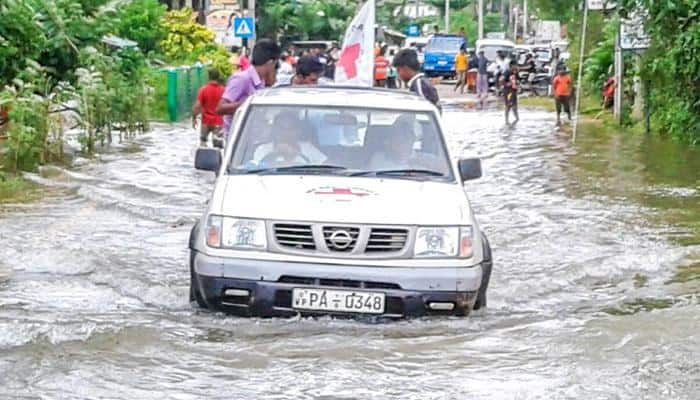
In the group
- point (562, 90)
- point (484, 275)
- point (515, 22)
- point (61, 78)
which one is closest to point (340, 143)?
point (484, 275)

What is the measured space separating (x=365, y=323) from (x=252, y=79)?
5.45 m

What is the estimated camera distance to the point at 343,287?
859 cm

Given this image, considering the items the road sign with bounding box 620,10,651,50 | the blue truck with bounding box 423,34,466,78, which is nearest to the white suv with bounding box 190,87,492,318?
the road sign with bounding box 620,10,651,50

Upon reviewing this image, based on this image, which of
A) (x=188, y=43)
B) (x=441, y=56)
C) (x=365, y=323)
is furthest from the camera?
(x=441, y=56)

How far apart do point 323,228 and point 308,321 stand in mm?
633

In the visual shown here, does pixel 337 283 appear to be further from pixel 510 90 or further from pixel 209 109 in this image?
pixel 510 90

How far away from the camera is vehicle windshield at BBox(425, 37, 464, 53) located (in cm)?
5578

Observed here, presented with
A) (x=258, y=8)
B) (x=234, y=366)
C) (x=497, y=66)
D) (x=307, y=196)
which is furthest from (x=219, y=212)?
(x=258, y=8)

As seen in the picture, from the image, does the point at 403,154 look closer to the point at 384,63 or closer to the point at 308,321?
the point at 308,321

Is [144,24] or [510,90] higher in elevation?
[144,24]

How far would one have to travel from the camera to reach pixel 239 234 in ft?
28.3

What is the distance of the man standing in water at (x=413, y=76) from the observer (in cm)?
1347

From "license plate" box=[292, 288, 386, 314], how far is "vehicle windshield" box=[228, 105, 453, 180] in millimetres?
1084

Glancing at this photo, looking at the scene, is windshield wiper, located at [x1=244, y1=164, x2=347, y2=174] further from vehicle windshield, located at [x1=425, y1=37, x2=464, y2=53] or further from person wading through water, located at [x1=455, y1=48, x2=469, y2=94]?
vehicle windshield, located at [x1=425, y1=37, x2=464, y2=53]
